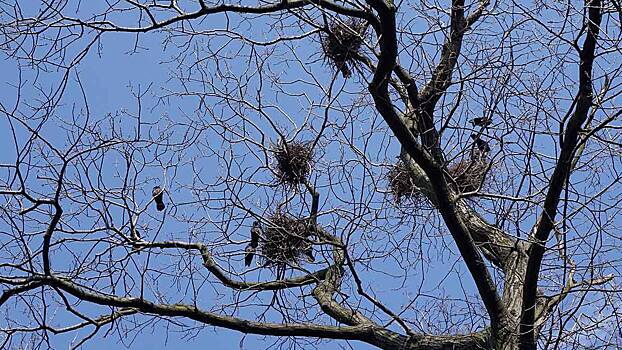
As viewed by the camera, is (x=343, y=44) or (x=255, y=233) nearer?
(x=343, y=44)

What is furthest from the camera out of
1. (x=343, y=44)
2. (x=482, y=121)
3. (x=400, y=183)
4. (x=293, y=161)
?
(x=400, y=183)

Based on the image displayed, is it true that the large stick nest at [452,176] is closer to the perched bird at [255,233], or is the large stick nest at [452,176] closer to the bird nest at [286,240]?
the bird nest at [286,240]

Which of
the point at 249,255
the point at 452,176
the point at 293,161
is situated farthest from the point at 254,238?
the point at 452,176

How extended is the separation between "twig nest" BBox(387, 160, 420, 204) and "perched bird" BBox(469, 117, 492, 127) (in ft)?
4.49

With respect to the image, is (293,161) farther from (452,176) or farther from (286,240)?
(452,176)

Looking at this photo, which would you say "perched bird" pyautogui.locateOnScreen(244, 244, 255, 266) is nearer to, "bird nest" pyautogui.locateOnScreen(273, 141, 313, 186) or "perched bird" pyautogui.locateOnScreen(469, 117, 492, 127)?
"bird nest" pyautogui.locateOnScreen(273, 141, 313, 186)

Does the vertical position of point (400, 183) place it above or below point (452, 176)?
above

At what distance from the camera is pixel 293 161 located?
5.90m

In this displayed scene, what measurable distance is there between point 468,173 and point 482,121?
3.47ft

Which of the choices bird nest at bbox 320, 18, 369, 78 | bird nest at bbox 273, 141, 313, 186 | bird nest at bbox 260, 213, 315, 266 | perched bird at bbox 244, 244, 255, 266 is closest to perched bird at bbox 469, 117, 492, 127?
bird nest at bbox 320, 18, 369, 78

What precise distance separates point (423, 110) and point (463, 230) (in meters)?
0.93

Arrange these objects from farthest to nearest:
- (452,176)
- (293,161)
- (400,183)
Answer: (400,183) → (293,161) → (452,176)

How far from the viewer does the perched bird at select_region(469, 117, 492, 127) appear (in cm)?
473

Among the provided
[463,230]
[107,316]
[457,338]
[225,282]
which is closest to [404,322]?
[457,338]
